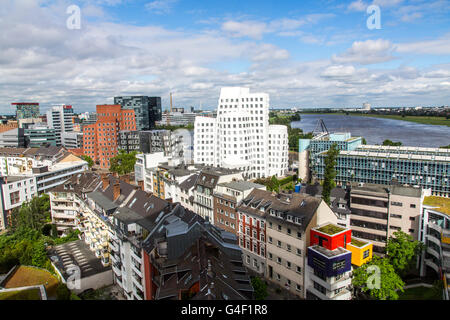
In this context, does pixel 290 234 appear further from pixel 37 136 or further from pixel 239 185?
pixel 37 136

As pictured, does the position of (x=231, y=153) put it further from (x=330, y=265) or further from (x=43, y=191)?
(x=330, y=265)

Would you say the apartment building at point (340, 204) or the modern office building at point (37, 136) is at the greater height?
the modern office building at point (37, 136)

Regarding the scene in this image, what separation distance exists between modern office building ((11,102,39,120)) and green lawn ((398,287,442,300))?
8409 inches

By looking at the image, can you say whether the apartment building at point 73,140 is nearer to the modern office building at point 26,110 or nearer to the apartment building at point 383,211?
the modern office building at point 26,110

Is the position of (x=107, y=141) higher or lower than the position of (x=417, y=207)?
higher

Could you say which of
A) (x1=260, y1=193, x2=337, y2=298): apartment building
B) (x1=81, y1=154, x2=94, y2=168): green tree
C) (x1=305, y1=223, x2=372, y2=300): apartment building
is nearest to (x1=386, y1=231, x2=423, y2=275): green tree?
(x1=305, y1=223, x2=372, y2=300): apartment building

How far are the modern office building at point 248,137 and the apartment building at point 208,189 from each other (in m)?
27.6

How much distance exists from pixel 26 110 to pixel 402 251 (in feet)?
705

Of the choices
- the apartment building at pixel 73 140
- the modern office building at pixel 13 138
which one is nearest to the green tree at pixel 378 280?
the apartment building at pixel 73 140

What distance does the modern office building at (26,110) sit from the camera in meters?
189

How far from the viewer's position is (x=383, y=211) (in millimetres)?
36750

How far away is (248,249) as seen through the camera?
35.6 m
